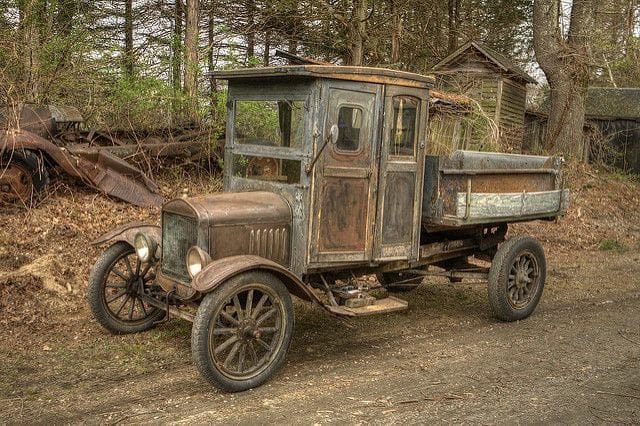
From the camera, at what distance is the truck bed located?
5.89m

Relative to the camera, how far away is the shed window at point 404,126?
18.0 feet

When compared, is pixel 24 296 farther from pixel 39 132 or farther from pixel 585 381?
pixel 585 381

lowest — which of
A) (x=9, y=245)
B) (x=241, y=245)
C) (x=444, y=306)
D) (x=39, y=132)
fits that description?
(x=444, y=306)

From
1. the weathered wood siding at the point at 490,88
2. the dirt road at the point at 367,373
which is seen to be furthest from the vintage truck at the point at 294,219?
the weathered wood siding at the point at 490,88

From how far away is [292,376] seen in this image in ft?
15.5

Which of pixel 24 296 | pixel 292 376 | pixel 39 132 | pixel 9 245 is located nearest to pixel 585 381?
pixel 292 376

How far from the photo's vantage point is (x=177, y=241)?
16.2 ft

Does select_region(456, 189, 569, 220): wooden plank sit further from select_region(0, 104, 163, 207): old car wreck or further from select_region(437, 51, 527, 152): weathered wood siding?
select_region(437, 51, 527, 152): weathered wood siding

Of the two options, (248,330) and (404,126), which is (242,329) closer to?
(248,330)

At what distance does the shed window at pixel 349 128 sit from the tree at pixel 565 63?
12.4m

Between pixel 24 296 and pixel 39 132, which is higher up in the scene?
pixel 39 132

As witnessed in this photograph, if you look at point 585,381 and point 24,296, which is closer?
point 585,381

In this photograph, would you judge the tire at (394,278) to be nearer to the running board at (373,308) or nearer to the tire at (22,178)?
the running board at (373,308)

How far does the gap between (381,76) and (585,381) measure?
290cm
